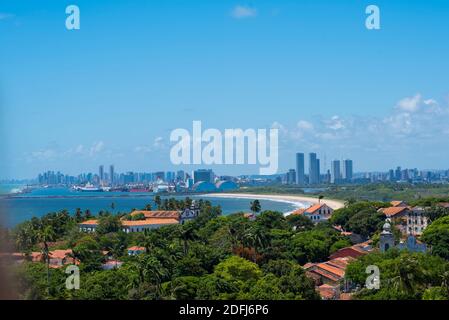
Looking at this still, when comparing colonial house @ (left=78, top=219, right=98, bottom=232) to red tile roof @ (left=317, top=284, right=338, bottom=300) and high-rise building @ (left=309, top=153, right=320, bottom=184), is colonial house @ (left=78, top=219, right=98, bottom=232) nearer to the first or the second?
red tile roof @ (left=317, top=284, right=338, bottom=300)

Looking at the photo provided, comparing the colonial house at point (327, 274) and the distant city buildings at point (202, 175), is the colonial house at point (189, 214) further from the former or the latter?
the distant city buildings at point (202, 175)

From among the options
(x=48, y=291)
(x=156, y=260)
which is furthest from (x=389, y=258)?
(x=48, y=291)

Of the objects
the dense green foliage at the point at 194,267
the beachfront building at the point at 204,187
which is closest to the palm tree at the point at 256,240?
the dense green foliage at the point at 194,267

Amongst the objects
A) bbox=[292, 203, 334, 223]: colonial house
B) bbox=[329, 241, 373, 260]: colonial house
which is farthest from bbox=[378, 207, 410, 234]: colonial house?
bbox=[329, 241, 373, 260]: colonial house

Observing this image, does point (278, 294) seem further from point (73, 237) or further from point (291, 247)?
point (73, 237)

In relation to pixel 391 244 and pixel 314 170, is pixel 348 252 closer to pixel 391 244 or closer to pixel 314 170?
pixel 391 244
